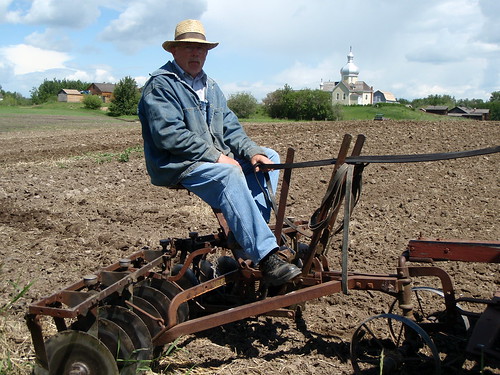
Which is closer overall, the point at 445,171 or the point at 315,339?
the point at 315,339

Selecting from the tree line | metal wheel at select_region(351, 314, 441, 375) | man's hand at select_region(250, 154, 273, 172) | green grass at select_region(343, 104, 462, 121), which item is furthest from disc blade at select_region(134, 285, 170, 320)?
the tree line

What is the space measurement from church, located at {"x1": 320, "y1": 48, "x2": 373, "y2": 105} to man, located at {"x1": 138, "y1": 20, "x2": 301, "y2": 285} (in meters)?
108

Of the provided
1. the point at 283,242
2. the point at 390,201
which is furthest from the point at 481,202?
the point at 283,242

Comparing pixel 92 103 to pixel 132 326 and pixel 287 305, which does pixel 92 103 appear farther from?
pixel 287 305

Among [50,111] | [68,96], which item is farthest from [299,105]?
[68,96]

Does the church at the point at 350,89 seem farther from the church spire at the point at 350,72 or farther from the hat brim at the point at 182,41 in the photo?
the hat brim at the point at 182,41

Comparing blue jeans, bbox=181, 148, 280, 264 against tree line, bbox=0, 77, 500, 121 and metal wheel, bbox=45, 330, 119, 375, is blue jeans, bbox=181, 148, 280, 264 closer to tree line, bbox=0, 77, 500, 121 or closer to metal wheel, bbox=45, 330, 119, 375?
metal wheel, bbox=45, 330, 119, 375

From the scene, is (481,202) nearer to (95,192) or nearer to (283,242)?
(283,242)

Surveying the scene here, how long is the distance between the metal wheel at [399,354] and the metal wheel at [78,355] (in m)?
1.62

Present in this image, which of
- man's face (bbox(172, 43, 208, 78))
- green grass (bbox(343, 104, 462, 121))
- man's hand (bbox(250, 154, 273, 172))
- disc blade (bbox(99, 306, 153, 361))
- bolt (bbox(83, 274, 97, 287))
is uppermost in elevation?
green grass (bbox(343, 104, 462, 121))

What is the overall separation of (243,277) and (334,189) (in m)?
1.04

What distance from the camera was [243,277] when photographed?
4.17m

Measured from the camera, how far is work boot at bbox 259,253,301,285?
3869 millimetres

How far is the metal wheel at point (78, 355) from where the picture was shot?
345 centimetres
